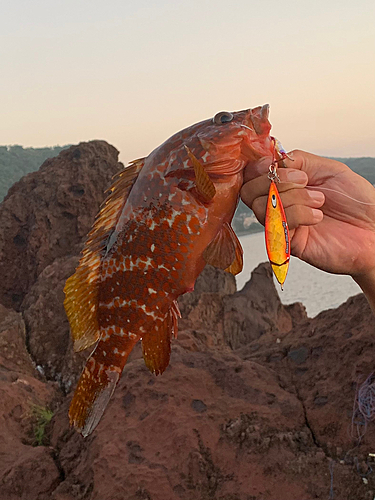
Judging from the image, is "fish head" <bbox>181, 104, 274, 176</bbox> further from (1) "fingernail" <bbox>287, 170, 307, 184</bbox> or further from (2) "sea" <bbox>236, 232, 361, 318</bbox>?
(2) "sea" <bbox>236, 232, 361, 318</bbox>

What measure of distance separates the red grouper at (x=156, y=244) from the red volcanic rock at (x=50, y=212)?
4.91 metres

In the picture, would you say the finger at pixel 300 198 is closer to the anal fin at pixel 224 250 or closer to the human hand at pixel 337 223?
the human hand at pixel 337 223

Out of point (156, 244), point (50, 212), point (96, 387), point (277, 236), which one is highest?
point (50, 212)

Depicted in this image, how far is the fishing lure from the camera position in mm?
1801

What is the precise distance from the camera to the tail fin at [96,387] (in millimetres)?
2193

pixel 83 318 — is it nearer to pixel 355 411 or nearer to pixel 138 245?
pixel 138 245

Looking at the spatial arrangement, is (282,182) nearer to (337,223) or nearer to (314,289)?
(337,223)

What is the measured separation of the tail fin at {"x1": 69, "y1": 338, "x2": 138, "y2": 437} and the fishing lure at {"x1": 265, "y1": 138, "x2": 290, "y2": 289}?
963 millimetres

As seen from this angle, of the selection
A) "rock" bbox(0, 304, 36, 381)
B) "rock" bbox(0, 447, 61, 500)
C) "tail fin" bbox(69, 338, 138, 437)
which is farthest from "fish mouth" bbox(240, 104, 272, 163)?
"rock" bbox(0, 304, 36, 381)

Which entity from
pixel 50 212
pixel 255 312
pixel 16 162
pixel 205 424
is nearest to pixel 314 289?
pixel 255 312

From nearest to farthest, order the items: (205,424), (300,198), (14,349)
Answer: (300,198) < (205,424) < (14,349)

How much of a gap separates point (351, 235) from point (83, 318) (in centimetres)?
164

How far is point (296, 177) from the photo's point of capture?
197 cm

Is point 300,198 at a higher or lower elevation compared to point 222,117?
lower
